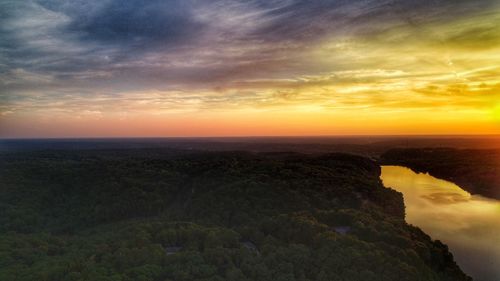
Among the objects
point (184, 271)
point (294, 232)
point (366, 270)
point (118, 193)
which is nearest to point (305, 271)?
point (366, 270)

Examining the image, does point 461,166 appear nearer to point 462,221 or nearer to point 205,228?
point 462,221

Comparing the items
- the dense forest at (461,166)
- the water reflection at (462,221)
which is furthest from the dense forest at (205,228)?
the dense forest at (461,166)

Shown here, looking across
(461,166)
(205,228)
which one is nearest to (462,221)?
(205,228)

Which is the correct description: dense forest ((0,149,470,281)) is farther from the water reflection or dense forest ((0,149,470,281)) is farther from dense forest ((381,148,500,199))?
dense forest ((381,148,500,199))

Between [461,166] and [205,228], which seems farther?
[461,166]

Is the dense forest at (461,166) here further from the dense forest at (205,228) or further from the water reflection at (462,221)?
the dense forest at (205,228)
